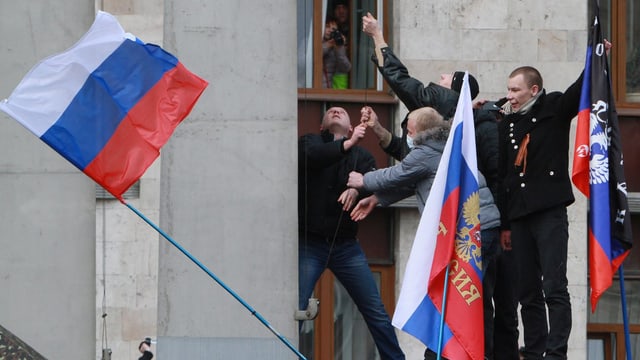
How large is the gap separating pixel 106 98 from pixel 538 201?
9.89 ft

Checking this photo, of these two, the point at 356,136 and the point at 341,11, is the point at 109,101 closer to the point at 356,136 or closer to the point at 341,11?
the point at 356,136

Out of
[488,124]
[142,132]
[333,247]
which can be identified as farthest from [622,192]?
[142,132]

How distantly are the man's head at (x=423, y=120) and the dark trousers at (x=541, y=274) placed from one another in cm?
Answer: 88

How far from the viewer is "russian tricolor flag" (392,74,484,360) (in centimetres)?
1129

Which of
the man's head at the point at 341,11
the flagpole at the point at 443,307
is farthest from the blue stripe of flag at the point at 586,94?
the man's head at the point at 341,11

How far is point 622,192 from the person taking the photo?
464 inches

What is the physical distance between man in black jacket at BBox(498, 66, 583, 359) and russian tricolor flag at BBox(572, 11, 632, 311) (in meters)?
0.12

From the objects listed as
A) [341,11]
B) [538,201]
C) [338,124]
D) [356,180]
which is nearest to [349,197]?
[356,180]

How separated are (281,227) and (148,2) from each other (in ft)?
20.0

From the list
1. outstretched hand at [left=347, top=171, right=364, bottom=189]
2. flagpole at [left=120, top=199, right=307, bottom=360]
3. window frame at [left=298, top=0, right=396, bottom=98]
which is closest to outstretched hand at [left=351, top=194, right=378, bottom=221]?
outstretched hand at [left=347, top=171, right=364, bottom=189]

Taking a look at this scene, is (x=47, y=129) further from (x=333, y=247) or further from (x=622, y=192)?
(x=622, y=192)

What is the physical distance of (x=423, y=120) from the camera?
455 inches

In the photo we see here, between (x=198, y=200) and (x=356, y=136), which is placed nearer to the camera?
(x=356, y=136)

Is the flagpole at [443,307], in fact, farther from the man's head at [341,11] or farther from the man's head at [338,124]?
the man's head at [341,11]
